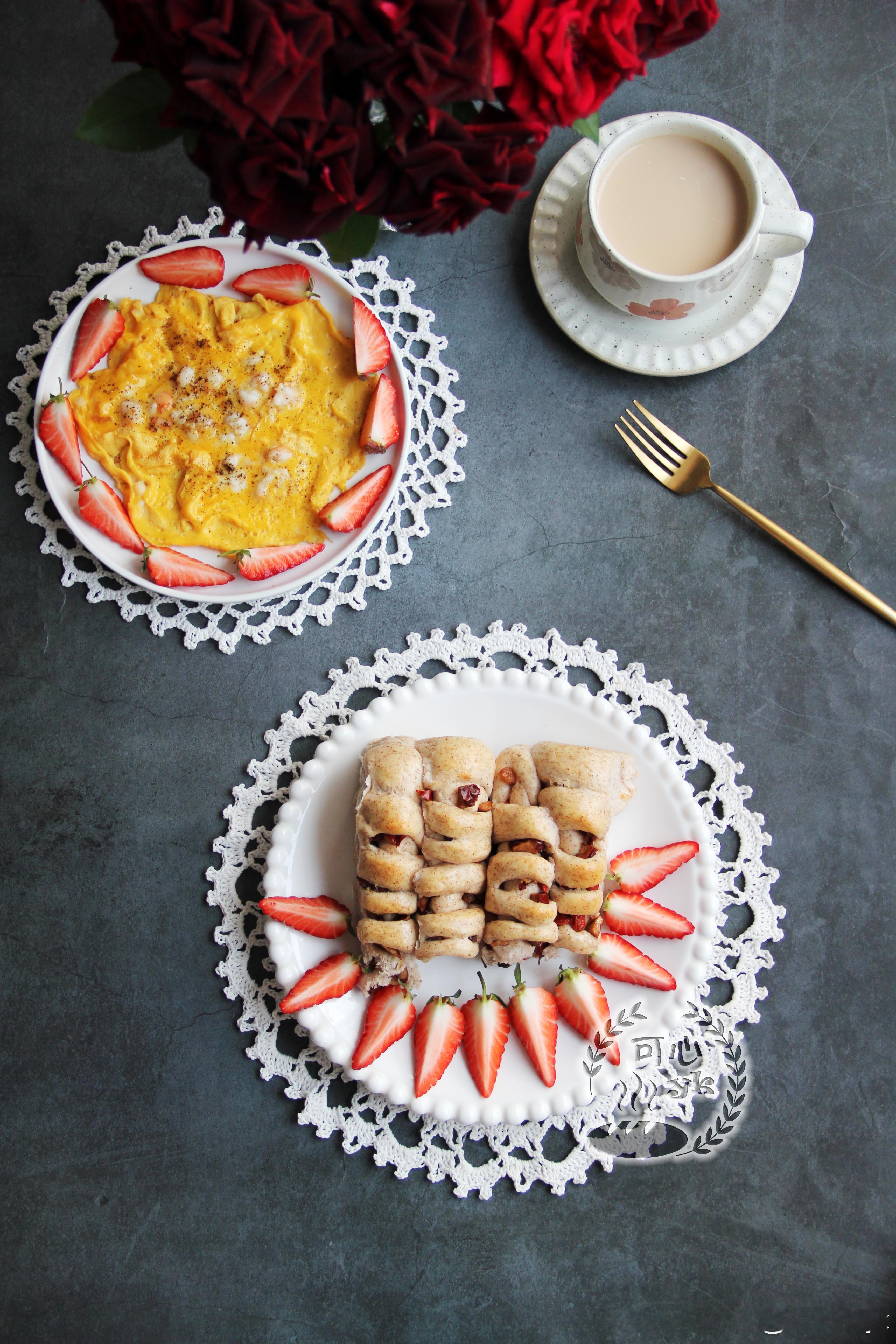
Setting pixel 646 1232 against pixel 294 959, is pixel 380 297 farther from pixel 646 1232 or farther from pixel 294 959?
pixel 646 1232

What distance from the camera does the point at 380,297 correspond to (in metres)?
1.58

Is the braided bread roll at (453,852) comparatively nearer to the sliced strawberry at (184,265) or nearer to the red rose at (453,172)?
the red rose at (453,172)

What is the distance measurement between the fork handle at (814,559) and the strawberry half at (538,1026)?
80 centimetres

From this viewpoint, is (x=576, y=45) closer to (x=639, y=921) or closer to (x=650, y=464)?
(x=650, y=464)

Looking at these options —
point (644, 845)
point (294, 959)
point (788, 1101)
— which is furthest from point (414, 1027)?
point (788, 1101)

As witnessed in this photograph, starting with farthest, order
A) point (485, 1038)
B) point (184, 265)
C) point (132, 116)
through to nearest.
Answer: point (184, 265) < point (485, 1038) < point (132, 116)

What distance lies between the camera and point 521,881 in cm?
127

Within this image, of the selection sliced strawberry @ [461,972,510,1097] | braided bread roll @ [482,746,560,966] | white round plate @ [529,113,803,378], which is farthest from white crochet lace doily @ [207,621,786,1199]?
white round plate @ [529,113,803,378]

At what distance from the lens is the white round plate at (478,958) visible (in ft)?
4.47

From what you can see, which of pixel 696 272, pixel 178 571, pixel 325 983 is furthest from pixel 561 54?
pixel 325 983

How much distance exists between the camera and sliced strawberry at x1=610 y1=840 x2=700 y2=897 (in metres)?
1.40

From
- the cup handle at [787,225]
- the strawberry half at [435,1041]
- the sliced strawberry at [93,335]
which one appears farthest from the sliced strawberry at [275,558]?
the cup handle at [787,225]

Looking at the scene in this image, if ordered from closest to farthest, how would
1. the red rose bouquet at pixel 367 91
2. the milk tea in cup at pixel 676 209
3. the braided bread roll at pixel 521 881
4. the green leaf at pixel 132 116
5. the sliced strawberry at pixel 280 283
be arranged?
the red rose bouquet at pixel 367 91 → the green leaf at pixel 132 116 → the braided bread roll at pixel 521 881 → the milk tea in cup at pixel 676 209 → the sliced strawberry at pixel 280 283

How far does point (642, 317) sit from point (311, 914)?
104 cm
